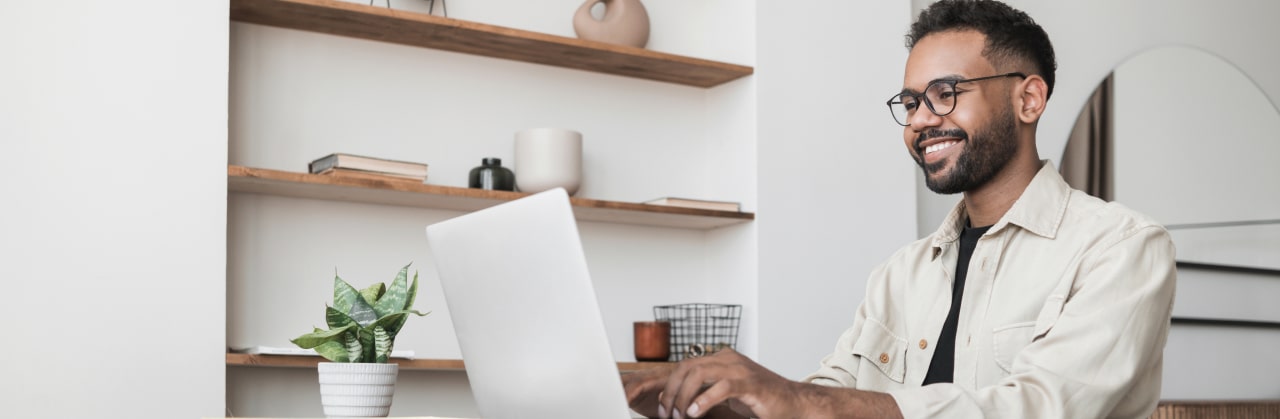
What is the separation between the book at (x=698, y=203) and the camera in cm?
333

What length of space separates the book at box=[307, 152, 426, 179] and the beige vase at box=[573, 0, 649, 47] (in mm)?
619

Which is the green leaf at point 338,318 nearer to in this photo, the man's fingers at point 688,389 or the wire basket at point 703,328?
the man's fingers at point 688,389

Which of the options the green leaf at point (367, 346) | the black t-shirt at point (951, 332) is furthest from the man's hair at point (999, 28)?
the green leaf at point (367, 346)

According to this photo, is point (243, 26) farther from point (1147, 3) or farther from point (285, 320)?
point (1147, 3)

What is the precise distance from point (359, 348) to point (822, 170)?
1.86 meters

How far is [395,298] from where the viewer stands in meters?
1.97

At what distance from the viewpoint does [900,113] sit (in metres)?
3.77

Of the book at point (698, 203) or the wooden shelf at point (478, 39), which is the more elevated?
the wooden shelf at point (478, 39)

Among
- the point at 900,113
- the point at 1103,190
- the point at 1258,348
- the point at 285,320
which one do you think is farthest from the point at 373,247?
the point at 1258,348

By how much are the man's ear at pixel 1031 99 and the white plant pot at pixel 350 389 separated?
1049 millimetres

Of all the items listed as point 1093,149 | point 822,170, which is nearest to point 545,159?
point 822,170

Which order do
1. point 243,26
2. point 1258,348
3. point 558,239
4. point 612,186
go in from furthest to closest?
point 1258,348 < point 612,186 < point 243,26 < point 558,239

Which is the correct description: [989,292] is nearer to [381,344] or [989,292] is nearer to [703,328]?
[381,344]

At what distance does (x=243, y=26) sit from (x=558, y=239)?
209 centimetres
